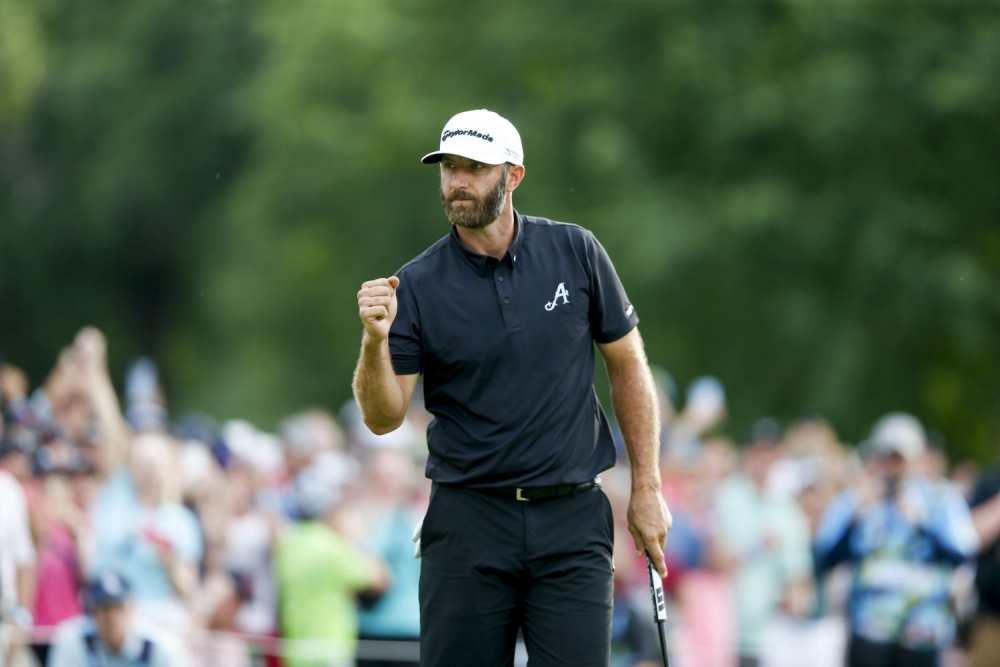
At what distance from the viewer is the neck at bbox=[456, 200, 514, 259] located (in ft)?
21.1

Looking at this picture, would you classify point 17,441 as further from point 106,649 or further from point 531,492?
point 531,492

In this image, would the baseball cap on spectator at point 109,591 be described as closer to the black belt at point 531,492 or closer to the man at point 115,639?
the man at point 115,639

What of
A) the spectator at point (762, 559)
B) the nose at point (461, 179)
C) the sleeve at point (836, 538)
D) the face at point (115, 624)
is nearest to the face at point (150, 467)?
the face at point (115, 624)

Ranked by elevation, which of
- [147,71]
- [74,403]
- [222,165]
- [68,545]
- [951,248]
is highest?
[147,71]

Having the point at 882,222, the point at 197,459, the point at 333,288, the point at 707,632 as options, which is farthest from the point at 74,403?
the point at 333,288

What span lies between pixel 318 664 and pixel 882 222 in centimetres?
1536

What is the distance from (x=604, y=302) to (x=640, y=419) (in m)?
0.50

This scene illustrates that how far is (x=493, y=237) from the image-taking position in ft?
21.1

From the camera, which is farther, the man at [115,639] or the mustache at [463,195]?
the man at [115,639]

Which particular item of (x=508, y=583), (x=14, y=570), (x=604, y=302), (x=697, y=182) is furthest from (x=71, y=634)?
(x=697, y=182)

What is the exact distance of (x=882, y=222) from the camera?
23.8 m

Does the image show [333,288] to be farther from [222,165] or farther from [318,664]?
[318,664]

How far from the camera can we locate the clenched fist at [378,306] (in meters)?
5.94

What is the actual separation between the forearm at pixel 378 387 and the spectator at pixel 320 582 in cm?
439
